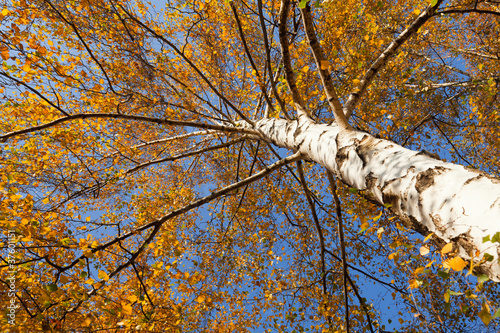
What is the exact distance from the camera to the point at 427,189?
0.83 metres

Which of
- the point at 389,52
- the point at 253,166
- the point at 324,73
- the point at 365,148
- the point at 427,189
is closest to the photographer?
the point at 427,189

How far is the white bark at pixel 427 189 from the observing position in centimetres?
67

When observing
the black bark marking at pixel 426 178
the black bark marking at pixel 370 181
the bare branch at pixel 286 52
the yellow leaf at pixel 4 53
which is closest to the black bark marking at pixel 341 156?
the black bark marking at pixel 370 181

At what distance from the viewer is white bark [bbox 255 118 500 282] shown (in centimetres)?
67

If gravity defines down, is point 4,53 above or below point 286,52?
above

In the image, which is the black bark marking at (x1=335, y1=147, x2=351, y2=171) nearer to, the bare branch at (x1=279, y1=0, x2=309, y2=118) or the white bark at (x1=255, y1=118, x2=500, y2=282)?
the white bark at (x1=255, y1=118, x2=500, y2=282)

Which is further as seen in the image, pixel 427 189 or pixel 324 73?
pixel 324 73

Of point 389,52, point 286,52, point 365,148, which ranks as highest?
point 286,52

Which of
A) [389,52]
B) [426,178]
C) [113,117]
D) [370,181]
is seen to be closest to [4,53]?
[113,117]

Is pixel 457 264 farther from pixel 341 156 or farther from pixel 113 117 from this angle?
pixel 113 117

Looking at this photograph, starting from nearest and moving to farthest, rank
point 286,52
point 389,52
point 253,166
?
point 389,52, point 286,52, point 253,166

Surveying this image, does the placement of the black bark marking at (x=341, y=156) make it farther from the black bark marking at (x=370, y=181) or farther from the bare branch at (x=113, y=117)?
the bare branch at (x=113, y=117)

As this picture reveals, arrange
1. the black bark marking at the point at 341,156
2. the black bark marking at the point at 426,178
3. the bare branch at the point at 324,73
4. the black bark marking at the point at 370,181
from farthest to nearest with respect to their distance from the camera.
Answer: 1. the bare branch at the point at 324,73
2. the black bark marking at the point at 341,156
3. the black bark marking at the point at 370,181
4. the black bark marking at the point at 426,178

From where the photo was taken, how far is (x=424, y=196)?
832 millimetres
